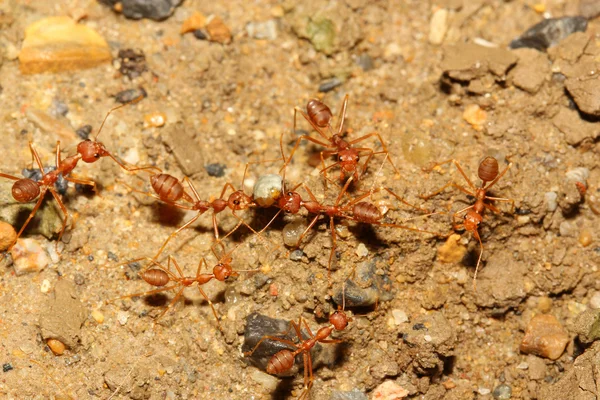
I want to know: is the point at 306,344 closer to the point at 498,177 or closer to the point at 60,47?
the point at 498,177

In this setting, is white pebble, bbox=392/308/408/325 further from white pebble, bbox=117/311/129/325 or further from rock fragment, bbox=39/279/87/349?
rock fragment, bbox=39/279/87/349

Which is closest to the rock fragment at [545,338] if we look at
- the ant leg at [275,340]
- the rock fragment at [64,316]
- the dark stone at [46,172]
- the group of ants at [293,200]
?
the group of ants at [293,200]

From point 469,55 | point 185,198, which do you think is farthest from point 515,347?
point 185,198

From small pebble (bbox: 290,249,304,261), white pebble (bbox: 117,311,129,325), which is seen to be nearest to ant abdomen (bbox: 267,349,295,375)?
small pebble (bbox: 290,249,304,261)

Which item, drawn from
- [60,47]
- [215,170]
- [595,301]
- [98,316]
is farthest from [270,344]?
[60,47]

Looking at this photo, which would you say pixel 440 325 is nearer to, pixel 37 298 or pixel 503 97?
pixel 503 97
